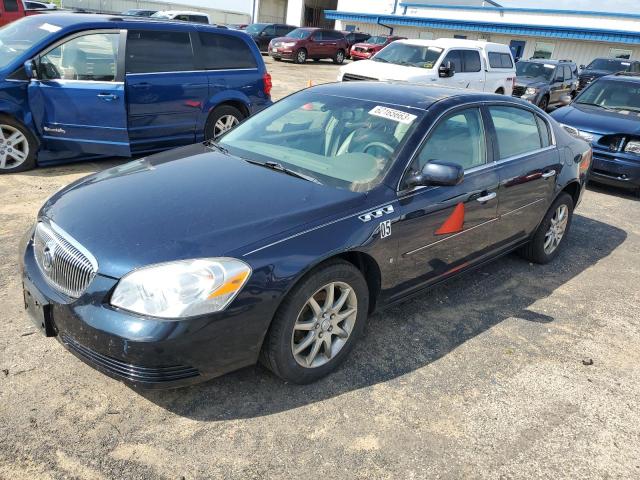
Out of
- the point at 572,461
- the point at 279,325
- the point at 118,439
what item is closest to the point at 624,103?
the point at 572,461

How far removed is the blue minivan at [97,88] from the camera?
6.04 m

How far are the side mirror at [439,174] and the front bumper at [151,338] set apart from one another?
131cm

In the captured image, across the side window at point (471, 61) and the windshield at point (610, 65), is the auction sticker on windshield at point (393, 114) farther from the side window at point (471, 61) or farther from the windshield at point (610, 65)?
the windshield at point (610, 65)

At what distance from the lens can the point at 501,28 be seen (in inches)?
1330

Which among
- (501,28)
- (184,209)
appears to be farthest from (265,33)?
(184,209)

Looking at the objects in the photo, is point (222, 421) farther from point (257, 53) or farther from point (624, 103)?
point (624, 103)

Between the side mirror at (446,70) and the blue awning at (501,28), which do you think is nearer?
the side mirror at (446,70)

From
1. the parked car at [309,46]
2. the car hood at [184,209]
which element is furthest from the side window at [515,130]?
the parked car at [309,46]

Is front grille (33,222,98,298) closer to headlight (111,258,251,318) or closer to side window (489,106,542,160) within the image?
headlight (111,258,251,318)

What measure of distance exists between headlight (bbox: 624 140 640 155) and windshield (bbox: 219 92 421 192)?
5.58 m

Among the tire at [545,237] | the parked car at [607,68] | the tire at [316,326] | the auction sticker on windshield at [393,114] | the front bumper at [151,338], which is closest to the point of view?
the front bumper at [151,338]

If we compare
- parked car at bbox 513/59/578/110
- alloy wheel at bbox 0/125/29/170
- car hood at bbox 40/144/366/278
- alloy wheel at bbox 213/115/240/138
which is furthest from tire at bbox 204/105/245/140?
parked car at bbox 513/59/578/110

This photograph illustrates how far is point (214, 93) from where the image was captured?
716 cm

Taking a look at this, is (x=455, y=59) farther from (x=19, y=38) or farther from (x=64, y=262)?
(x=64, y=262)
